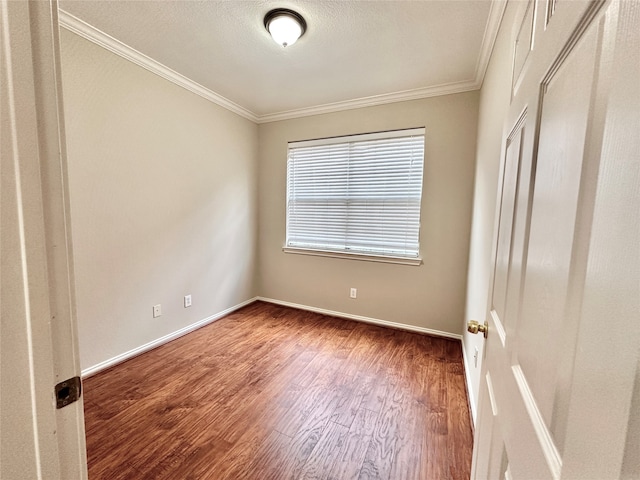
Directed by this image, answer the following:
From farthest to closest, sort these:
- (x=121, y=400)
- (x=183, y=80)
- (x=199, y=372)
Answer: (x=183, y=80)
(x=199, y=372)
(x=121, y=400)

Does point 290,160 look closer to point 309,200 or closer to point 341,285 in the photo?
point 309,200

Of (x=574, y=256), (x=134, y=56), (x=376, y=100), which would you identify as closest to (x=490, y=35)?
(x=376, y=100)

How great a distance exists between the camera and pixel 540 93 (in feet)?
1.87

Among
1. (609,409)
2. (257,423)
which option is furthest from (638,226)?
(257,423)

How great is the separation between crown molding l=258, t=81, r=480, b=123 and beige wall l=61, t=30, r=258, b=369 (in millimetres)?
538

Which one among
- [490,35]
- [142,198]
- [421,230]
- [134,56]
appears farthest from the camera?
[421,230]

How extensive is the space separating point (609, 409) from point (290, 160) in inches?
135

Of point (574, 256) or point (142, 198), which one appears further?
point (142, 198)

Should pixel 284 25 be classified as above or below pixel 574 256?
above

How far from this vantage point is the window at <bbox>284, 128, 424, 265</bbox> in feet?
9.36

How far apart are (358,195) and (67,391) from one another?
2854mm

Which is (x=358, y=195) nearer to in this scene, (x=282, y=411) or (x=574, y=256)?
(x=282, y=411)

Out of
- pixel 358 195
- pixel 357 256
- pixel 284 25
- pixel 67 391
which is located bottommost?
pixel 357 256

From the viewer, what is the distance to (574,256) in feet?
1.25
